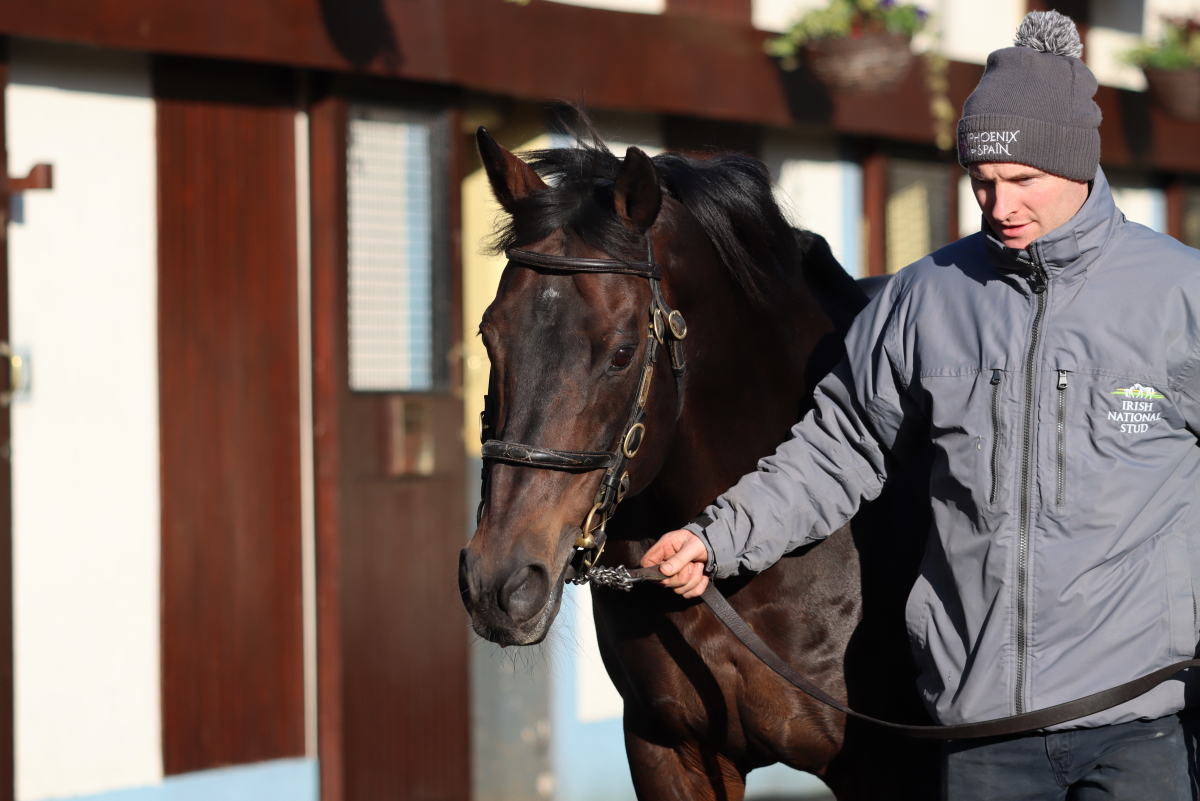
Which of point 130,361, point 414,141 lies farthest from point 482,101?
point 130,361

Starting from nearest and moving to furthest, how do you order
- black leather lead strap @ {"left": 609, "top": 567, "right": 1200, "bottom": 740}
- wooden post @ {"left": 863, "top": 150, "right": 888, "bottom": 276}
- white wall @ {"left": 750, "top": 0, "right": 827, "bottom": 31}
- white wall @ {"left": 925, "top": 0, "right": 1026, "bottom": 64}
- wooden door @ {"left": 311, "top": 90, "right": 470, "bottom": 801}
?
black leather lead strap @ {"left": 609, "top": 567, "right": 1200, "bottom": 740} < wooden door @ {"left": 311, "top": 90, "right": 470, "bottom": 801} < white wall @ {"left": 750, "top": 0, "right": 827, "bottom": 31} < wooden post @ {"left": 863, "top": 150, "right": 888, "bottom": 276} < white wall @ {"left": 925, "top": 0, "right": 1026, "bottom": 64}

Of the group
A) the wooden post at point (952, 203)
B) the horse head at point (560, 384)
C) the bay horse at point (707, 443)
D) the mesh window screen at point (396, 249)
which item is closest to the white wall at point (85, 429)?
the mesh window screen at point (396, 249)

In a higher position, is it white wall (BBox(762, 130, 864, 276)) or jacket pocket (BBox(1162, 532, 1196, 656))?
white wall (BBox(762, 130, 864, 276))

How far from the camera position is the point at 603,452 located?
2.26 metres

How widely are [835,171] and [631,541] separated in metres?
4.33

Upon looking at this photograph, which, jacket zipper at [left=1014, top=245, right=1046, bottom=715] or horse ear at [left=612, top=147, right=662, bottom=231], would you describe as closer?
jacket zipper at [left=1014, top=245, right=1046, bottom=715]

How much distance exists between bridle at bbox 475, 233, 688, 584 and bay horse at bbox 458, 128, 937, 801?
0.04 feet

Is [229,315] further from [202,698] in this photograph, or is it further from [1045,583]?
[1045,583]

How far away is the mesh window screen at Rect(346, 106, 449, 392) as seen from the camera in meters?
5.14

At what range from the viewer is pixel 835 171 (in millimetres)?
6664

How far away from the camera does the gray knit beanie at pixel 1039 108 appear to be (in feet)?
7.02

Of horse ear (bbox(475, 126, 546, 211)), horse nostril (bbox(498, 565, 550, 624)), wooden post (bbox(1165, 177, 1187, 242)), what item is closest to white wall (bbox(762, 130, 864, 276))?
wooden post (bbox(1165, 177, 1187, 242))

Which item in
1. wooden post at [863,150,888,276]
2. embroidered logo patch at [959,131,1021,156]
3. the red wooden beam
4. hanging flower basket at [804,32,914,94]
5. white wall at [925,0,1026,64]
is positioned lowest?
embroidered logo patch at [959,131,1021,156]

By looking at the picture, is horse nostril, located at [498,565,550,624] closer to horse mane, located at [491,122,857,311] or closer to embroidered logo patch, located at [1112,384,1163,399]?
horse mane, located at [491,122,857,311]
